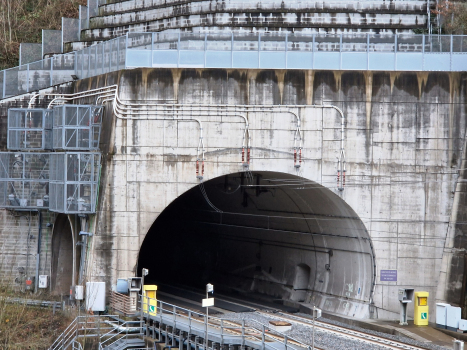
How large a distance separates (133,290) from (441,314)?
1072 centimetres

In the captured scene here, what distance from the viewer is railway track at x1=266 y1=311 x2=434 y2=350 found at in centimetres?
2272

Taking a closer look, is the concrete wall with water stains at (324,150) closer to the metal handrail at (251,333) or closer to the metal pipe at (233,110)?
the metal pipe at (233,110)

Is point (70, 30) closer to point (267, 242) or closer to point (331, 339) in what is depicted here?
point (267, 242)

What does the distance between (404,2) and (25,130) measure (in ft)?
58.5

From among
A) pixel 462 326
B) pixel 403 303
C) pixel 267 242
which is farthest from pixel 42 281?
pixel 462 326

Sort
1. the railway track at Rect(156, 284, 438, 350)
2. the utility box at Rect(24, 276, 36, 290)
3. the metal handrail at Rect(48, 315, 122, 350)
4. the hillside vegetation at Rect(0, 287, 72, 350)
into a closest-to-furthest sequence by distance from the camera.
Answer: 1. the railway track at Rect(156, 284, 438, 350)
2. the metal handrail at Rect(48, 315, 122, 350)
3. the hillside vegetation at Rect(0, 287, 72, 350)
4. the utility box at Rect(24, 276, 36, 290)

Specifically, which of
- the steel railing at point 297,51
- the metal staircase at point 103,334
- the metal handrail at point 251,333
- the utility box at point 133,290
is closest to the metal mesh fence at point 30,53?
the steel railing at point 297,51

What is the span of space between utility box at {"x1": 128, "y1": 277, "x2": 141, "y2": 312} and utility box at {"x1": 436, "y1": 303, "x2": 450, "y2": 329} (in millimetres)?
10453

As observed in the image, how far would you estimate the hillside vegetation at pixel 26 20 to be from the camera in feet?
157

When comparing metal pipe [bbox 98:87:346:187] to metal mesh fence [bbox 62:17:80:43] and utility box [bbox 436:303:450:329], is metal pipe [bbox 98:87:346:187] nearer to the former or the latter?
utility box [bbox 436:303:450:329]

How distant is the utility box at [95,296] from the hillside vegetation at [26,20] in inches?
969

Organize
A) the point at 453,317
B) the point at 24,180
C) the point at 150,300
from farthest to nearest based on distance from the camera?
the point at 24,180 < the point at 150,300 < the point at 453,317

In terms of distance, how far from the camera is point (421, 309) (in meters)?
26.9

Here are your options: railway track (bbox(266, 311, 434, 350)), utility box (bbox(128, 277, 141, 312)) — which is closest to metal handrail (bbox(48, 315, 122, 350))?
utility box (bbox(128, 277, 141, 312))
